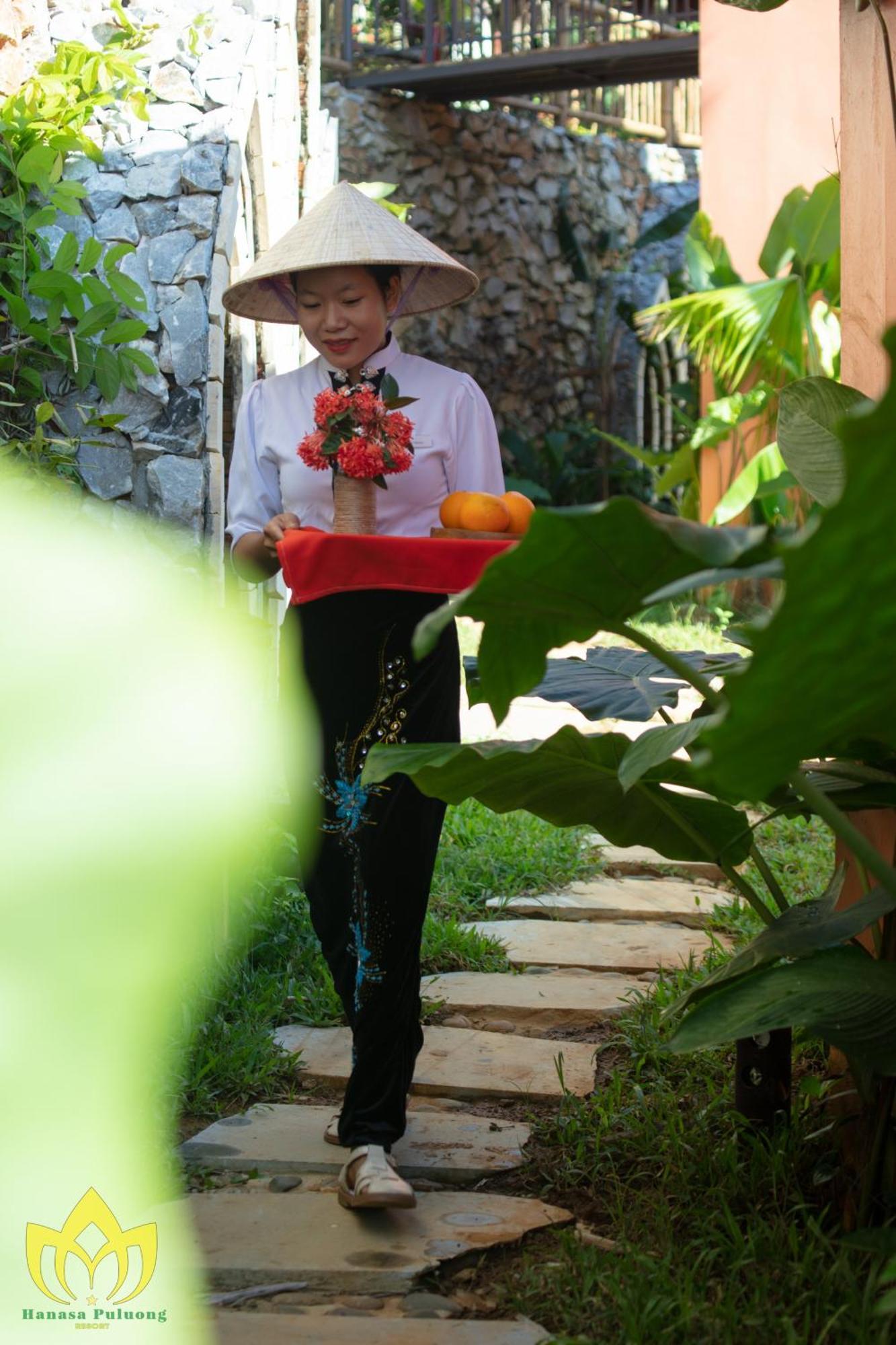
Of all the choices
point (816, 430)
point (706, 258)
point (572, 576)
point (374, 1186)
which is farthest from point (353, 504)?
point (706, 258)

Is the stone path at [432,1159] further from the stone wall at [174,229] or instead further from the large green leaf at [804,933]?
the stone wall at [174,229]

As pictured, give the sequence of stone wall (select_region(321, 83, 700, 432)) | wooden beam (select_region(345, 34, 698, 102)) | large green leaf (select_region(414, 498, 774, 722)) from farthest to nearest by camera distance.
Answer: stone wall (select_region(321, 83, 700, 432))
wooden beam (select_region(345, 34, 698, 102))
large green leaf (select_region(414, 498, 774, 722))

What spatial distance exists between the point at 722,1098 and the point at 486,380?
10.2 meters

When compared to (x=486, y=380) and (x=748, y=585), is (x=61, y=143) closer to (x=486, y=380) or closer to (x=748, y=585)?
(x=748, y=585)

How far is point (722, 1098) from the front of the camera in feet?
8.62

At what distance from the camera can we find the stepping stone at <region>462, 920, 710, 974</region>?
376cm

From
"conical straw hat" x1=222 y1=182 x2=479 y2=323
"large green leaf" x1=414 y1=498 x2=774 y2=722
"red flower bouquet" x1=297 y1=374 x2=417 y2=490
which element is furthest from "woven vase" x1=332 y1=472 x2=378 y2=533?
"large green leaf" x1=414 y1=498 x2=774 y2=722

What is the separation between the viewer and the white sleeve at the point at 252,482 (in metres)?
2.75

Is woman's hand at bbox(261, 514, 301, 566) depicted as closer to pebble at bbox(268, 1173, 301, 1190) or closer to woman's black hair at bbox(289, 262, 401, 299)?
woman's black hair at bbox(289, 262, 401, 299)

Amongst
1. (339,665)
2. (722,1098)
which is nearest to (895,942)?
(722,1098)

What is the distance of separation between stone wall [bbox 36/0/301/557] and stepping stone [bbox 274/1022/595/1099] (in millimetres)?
1244

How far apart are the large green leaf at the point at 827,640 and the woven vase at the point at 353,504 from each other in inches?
50.5

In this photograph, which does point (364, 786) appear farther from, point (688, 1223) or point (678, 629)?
point (678, 629)

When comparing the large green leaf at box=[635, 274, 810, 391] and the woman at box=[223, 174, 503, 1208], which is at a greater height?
the large green leaf at box=[635, 274, 810, 391]
